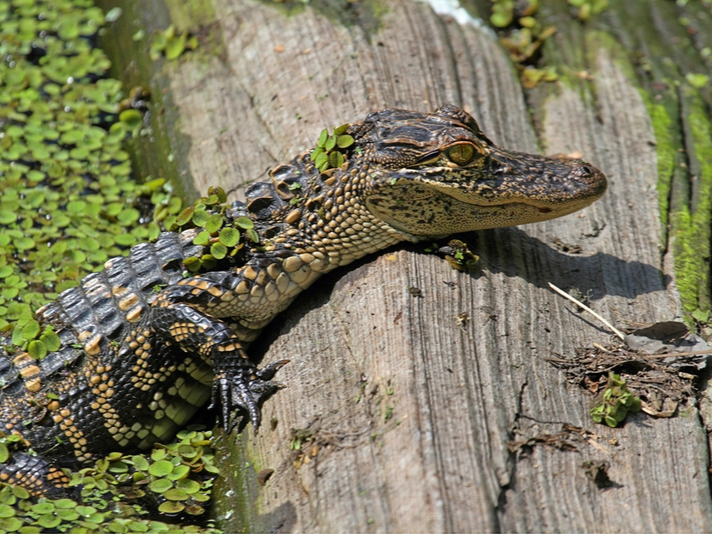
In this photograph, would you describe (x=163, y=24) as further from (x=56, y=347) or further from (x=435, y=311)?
(x=435, y=311)

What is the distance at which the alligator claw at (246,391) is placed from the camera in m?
3.36

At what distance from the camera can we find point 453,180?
3.51 metres

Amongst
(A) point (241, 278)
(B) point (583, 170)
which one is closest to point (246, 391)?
(A) point (241, 278)

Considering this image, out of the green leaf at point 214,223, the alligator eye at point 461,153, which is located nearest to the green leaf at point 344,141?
the alligator eye at point 461,153

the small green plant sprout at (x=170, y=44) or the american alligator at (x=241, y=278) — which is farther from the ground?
the small green plant sprout at (x=170, y=44)

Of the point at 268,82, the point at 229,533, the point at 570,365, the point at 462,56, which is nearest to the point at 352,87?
the point at 268,82

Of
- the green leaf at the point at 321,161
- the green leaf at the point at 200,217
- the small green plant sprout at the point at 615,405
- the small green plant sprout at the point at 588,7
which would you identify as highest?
the small green plant sprout at the point at 588,7

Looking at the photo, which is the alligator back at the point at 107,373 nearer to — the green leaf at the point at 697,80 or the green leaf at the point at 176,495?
the green leaf at the point at 176,495

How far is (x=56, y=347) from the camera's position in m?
3.72

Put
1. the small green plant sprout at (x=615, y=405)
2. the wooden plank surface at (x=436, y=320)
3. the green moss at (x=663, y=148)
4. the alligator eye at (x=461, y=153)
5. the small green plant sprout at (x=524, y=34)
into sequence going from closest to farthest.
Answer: the wooden plank surface at (x=436, y=320)
the small green plant sprout at (x=615, y=405)
the alligator eye at (x=461, y=153)
the green moss at (x=663, y=148)
the small green plant sprout at (x=524, y=34)

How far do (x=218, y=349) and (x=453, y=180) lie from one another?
55.2 inches

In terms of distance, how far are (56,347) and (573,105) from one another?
11.9 feet

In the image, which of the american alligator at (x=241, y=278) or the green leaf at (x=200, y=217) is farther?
the green leaf at (x=200, y=217)

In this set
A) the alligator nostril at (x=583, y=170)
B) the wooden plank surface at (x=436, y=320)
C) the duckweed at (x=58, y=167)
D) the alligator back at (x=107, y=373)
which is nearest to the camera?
the wooden plank surface at (x=436, y=320)
